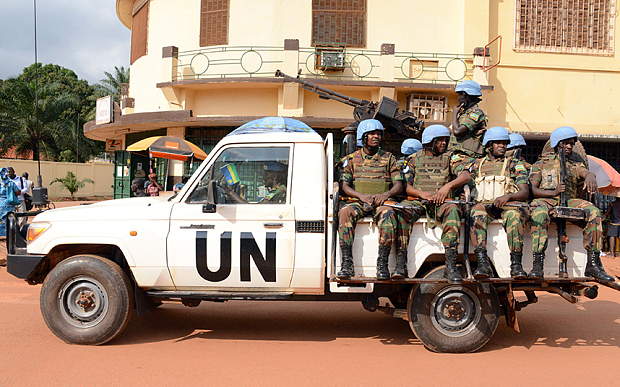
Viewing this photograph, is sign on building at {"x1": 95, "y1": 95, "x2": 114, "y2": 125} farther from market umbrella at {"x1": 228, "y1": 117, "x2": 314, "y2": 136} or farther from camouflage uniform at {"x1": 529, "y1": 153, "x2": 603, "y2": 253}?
camouflage uniform at {"x1": 529, "y1": 153, "x2": 603, "y2": 253}

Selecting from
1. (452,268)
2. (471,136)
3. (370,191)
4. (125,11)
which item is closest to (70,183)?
(125,11)

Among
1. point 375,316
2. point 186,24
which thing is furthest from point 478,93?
point 186,24

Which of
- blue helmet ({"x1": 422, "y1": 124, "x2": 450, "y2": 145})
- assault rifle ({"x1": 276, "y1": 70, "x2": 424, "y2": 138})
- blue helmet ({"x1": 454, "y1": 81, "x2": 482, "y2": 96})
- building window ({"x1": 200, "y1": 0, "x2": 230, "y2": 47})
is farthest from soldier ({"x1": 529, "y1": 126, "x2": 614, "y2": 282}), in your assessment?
building window ({"x1": 200, "y1": 0, "x2": 230, "y2": 47})

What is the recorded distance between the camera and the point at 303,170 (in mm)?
4590

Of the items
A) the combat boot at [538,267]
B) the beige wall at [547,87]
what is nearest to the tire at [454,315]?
the combat boot at [538,267]

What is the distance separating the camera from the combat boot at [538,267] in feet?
14.3

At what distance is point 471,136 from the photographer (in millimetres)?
5926

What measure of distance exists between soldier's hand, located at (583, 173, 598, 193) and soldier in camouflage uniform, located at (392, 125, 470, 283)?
1.25 m

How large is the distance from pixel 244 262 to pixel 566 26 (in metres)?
14.8

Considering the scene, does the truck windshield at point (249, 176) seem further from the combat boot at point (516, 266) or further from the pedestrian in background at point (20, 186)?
the pedestrian in background at point (20, 186)

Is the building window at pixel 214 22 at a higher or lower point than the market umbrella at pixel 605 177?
higher

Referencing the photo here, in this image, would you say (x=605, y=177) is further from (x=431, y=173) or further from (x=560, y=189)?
(x=431, y=173)

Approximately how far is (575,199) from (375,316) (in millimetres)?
2700

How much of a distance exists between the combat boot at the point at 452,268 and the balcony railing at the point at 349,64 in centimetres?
1075
